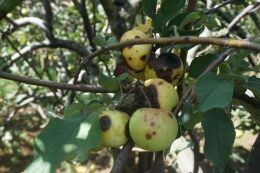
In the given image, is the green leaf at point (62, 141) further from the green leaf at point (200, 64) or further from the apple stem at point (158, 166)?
the green leaf at point (200, 64)

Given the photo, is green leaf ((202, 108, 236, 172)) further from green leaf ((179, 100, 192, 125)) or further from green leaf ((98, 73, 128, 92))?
green leaf ((98, 73, 128, 92))

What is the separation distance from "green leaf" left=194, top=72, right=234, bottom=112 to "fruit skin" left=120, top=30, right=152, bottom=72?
7.7 inches

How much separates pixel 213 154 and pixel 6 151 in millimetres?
3622

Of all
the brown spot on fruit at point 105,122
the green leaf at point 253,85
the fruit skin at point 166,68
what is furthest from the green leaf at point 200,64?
the brown spot on fruit at point 105,122

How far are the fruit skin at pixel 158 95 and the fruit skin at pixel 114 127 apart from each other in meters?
0.05

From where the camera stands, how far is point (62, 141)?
0.58 metres

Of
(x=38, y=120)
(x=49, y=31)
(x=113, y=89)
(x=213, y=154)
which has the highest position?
(x=113, y=89)

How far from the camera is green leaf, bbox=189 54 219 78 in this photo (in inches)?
33.3

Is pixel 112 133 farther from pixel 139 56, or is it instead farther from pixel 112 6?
pixel 112 6

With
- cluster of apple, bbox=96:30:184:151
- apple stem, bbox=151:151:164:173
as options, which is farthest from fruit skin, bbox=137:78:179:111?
apple stem, bbox=151:151:164:173

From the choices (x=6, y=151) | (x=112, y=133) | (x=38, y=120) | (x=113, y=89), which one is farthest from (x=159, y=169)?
(x=38, y=120)

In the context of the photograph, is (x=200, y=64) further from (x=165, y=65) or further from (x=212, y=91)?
(x=212, y=91)

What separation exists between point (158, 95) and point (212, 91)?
4.8 inches

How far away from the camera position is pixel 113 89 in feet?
2.49
